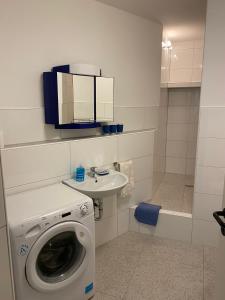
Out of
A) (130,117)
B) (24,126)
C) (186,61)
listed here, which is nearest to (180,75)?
(186,61)

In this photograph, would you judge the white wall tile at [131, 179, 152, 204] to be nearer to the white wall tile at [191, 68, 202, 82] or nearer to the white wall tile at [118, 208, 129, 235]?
the white wall tile at [118, 208, 129, 235]

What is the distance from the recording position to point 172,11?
2.54 m

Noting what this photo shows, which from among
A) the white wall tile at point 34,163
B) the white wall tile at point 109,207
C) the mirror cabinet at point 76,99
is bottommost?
the white wall tile at point 109,207

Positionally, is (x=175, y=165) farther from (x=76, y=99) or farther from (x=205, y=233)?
(x=76, y=99)

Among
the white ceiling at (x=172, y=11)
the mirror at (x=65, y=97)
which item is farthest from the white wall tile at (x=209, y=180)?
the white ceiling at (x=172, y=11)

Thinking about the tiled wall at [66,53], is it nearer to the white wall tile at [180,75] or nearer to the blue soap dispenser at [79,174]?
the blue soap dispenser at [79,174]

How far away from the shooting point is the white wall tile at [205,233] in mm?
2441

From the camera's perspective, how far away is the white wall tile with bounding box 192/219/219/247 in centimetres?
244

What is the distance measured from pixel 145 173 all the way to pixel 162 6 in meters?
1.82

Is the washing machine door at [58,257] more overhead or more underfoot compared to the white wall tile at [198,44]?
more underfoot

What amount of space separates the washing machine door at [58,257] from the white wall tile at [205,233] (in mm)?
1336

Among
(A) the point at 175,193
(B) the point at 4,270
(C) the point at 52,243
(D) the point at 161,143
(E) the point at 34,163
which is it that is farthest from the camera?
(D) the point at 161,143

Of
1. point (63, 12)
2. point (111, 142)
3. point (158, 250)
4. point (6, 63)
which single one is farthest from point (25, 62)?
point (158, 250)

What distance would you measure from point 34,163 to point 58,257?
71 centimetres
